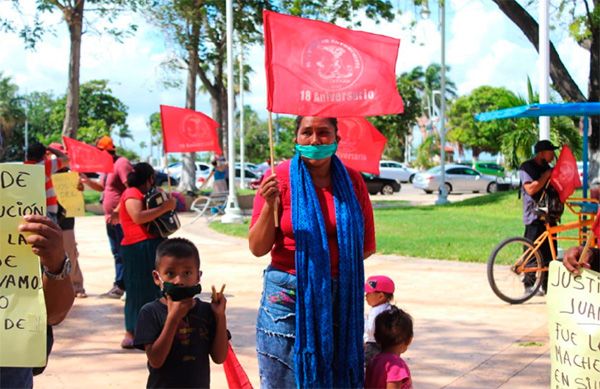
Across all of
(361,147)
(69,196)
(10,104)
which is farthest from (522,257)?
(10,104)

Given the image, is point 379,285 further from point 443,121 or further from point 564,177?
point 443,121

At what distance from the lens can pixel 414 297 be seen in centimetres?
862

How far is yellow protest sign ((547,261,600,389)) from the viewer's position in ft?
11.1

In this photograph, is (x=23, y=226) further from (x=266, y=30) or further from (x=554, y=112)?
(x=554, y=112)

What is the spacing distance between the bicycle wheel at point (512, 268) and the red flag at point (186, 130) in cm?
339

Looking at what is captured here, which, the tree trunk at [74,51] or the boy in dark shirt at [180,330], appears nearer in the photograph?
the boy in dark shirt at [180,330]

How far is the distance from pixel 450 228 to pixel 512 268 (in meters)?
8.69

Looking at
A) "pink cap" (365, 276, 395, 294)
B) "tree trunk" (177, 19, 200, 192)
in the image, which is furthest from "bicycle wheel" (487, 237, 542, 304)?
"tree trunk" (177, 19, 200, 192)

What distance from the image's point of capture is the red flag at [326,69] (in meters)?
3.54

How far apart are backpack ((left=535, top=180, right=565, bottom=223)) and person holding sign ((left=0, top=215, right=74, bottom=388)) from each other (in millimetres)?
6422

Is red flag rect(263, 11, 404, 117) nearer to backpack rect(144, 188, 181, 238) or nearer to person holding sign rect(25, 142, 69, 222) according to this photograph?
backpack rect(144, 188, 181, 238)

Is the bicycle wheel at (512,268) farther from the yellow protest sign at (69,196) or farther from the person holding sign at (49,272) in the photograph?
the person holding sign at (49,272)

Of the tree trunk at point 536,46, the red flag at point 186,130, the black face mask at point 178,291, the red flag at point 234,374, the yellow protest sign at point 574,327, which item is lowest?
the red flag at point 234,374

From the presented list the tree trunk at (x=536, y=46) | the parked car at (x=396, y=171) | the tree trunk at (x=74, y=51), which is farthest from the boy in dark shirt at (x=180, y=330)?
the parked car at (x=396, y=171)
